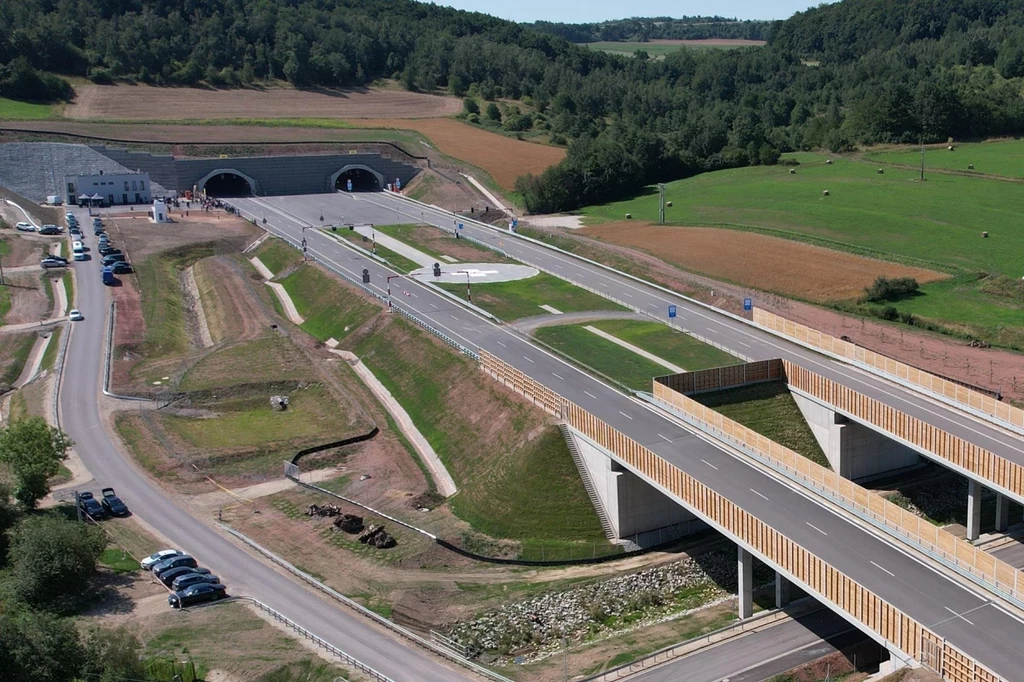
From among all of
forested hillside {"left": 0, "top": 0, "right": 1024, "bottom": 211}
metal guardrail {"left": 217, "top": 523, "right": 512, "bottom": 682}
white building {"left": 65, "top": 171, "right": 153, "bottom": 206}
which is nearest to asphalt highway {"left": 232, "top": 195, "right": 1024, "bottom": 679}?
metal guardrail {"left": 217, "top": 523, "right": 512, "bottom": 682}

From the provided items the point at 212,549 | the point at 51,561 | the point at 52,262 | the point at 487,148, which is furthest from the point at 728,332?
the point at 487,148

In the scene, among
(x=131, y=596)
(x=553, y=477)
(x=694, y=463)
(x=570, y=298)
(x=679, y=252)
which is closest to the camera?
(x=131, y=596)

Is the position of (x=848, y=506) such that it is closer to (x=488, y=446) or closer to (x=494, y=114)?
(x=488, y=446)

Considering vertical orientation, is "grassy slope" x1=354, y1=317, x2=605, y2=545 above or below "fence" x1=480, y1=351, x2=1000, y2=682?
below

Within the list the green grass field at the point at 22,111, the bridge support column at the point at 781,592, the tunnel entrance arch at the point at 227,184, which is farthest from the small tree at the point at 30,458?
the green grass field at the point at 22,111

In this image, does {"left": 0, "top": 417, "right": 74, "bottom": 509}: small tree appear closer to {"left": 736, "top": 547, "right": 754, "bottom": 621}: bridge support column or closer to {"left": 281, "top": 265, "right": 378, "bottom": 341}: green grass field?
{"left": 281, "top": 265, "right": 378, "bottom": 341}: green grass field

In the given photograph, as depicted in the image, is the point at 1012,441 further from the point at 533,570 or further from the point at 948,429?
the point at 533,570

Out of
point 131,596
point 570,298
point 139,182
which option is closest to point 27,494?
point 131,596
